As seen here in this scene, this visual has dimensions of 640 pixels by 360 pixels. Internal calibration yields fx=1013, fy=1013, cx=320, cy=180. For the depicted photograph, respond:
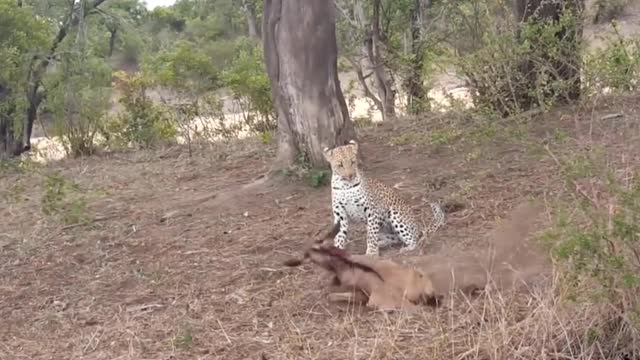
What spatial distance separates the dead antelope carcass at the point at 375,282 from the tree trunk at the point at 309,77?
2843 millimetres

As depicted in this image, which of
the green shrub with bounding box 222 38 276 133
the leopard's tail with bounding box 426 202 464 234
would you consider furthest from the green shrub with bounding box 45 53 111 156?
the leopard's tail with bounding box 426 202 464 234

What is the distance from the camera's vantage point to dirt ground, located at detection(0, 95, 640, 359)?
5.25 m

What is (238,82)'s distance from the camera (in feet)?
40.9

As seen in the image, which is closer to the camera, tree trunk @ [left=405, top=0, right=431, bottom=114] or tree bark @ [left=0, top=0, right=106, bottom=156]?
tree trunk @ [left=405, top=0, right=431, bottom=114]

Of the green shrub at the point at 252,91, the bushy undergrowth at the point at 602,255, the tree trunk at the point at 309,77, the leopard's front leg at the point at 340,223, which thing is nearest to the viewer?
the bushy undergrowth at the point at 602,255

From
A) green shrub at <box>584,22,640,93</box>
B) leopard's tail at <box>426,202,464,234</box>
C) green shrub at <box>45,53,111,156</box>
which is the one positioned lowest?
leopard's tail at <box>426,202,464,234</box>

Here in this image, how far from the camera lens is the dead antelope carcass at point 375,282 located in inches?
212

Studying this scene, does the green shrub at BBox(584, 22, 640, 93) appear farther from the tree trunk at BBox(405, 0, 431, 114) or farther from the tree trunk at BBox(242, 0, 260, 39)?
the tree trunk at BBox(242, 0, 260, 39)

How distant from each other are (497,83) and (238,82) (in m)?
4.05

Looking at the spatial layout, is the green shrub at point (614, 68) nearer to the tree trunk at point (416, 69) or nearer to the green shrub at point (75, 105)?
the tree trunk at point (416, 69)

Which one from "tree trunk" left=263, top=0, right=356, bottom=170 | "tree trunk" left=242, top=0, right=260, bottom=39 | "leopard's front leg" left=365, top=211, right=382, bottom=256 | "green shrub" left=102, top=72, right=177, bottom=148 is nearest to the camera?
"leopard's front leg" left=365, top=211, right=382, bottom=256

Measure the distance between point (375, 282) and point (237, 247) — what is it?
183cm

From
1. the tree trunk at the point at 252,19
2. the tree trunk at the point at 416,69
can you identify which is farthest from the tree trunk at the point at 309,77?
the tree trunk at the point at 252,19

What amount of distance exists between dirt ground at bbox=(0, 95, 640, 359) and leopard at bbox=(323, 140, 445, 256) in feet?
0.57
